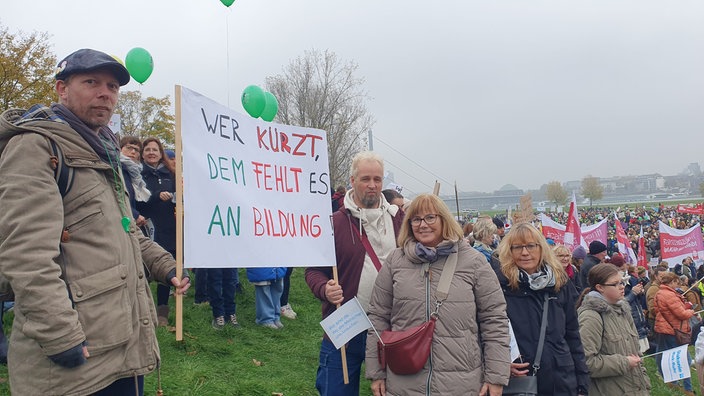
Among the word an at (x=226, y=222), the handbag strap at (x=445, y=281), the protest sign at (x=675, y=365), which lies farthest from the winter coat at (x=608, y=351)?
the word an at (x=226, y=222)

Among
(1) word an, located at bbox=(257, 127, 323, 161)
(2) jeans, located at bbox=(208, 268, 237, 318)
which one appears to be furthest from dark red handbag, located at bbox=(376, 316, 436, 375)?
(2) jeans, located at bbox=(208, 268, 237, 318)

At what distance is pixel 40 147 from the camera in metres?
1.99

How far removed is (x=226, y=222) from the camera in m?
3.04

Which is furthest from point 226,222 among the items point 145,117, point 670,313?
point 145,117

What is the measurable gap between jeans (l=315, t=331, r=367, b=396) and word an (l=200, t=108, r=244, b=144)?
1.48m

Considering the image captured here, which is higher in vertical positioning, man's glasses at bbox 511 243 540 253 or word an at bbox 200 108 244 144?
word an at bbox 200 108 244 144

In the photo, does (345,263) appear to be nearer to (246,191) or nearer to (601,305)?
(246,191)

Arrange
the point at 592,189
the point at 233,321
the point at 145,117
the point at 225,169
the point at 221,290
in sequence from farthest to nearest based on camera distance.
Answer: the point at 592,189 < the point at 145,117 < the point at 233,321 < the point at 221,290 < the point at 225,169

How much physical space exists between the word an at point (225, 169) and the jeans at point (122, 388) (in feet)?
3.84

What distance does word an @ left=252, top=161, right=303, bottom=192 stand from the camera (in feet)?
11.0

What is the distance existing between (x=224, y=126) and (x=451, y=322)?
5.78 feet

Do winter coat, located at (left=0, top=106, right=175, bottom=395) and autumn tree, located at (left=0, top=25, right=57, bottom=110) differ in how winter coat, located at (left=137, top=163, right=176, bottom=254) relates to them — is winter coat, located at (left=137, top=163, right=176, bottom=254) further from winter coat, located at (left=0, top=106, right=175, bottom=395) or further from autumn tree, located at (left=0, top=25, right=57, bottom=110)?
autumn tree, located at (left=0, top=25, right=57, bottom=110)

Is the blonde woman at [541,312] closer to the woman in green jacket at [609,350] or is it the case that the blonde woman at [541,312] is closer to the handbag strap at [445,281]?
the woman in green jacket at [609,350]

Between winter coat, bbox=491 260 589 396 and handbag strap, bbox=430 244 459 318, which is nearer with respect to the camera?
handbag strap, bbox=430 244 459 318
